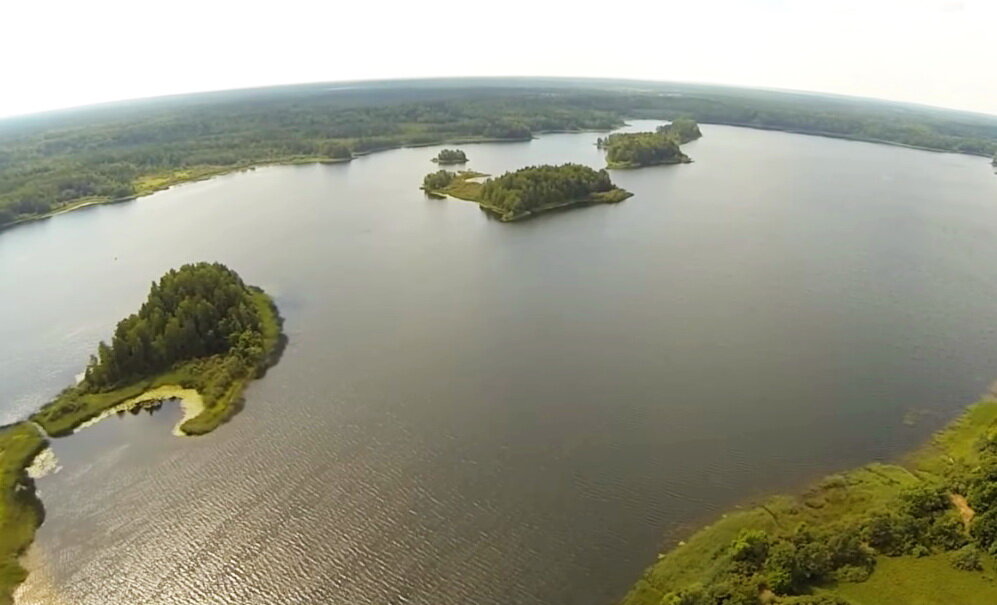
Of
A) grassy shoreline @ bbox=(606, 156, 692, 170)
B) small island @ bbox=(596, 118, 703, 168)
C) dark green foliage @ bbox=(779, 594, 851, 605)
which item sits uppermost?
small island @ bbox=(596, 118, 703, 168)

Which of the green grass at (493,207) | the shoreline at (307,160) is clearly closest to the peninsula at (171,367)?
the green grass at (493,207)

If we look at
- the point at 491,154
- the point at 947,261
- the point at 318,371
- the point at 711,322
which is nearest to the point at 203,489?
the point at 318,371

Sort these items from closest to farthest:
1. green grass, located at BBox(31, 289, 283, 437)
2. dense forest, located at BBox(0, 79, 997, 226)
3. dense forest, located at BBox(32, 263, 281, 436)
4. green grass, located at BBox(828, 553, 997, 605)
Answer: green grass, located at BBox(828, 553, 997, 605)
green grass, located at BBox(31, 289, 283, 437)
dense forest, located at BBox(32, 263, 281, 436)
dense forest, located at BBox(0, 79, 997, 226)

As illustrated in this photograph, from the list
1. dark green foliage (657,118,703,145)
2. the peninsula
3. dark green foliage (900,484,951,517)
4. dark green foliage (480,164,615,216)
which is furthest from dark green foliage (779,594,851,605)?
dark green foliage (657,118,703,145)

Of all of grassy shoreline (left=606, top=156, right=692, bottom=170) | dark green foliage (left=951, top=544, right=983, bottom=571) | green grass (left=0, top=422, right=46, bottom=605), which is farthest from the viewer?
grassy shoreline (left=606, top=156, right=692, bottom=170)

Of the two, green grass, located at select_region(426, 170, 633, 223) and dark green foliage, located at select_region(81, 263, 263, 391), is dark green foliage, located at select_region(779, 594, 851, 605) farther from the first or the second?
green grass, located at select_region(426, 170, 633, 223)

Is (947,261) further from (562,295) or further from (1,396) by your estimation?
(1,396)
